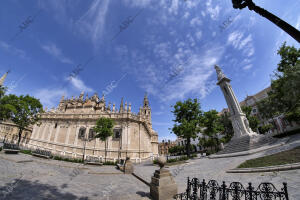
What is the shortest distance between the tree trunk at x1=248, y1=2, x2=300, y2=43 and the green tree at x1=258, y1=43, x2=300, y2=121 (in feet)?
49.6

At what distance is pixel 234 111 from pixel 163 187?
72.5ft

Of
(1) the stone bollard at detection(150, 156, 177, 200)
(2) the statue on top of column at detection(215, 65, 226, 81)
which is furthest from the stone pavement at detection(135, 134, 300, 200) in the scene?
(2) the statue on top of column at detection(215, 65, 226, 81)

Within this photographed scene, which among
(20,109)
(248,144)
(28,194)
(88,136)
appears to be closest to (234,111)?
(248,144)

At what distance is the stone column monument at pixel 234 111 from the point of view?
63.7 feet

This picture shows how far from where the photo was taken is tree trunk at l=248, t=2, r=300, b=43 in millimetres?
3423

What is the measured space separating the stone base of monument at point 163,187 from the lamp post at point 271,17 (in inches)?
241

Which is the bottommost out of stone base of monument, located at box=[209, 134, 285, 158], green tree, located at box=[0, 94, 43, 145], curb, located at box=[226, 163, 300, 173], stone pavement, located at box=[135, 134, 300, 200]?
stone pavement, located at box=[135, 134, 300, 200]

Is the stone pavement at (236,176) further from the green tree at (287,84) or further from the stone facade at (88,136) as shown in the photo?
the stone facade at (88,136)

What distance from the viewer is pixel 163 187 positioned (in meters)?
4.54

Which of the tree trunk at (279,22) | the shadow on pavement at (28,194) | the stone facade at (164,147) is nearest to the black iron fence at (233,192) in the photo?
the tree trunk at (279,22)

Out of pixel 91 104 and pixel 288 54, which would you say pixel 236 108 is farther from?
pixel 91 104

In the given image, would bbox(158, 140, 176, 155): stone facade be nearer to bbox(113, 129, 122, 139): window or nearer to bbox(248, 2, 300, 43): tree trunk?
bbox(113, 129, 122, 139): window

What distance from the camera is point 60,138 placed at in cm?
2841

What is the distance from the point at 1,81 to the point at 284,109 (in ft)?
287
